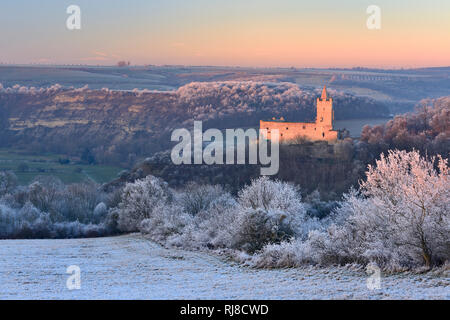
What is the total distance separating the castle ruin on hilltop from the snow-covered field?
45916 millimetres

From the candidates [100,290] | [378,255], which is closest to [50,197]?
[100,290]

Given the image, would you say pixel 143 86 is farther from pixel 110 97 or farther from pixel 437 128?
pixel 437 128

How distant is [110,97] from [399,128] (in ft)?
211

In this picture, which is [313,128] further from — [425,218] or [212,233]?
[425,218]

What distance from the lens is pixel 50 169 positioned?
262ft

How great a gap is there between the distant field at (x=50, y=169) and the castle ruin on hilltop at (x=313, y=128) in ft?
75.2

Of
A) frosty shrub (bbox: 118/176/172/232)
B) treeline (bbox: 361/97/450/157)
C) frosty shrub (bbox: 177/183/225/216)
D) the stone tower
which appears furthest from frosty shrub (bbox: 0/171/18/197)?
treeline (bbox: 361/97/450/157)

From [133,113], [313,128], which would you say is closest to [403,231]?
[313,128]

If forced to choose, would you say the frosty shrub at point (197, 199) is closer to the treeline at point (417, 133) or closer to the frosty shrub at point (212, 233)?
the frosty shrub at point (212, 233)

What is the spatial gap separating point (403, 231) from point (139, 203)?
2496 cm

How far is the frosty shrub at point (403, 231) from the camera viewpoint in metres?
17.2

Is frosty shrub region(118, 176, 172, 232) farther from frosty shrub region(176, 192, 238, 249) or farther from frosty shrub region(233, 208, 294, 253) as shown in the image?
frosty shrub region(233, 208, 294, 253)

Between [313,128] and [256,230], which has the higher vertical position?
[313,128]
